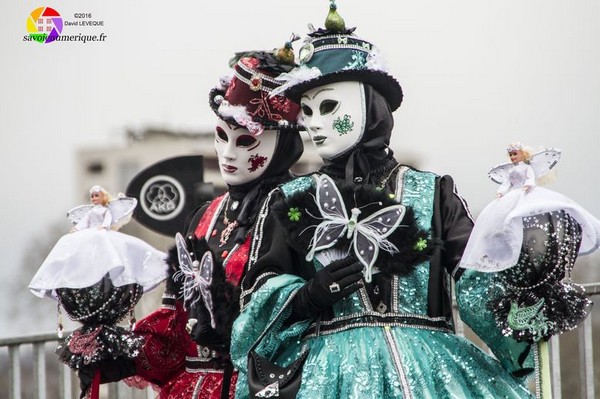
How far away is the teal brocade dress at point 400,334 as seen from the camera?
282cm

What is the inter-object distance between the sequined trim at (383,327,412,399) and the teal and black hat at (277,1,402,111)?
2.20 feet

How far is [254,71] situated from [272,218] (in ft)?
2.21

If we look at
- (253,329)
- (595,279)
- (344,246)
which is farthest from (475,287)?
(595,279)

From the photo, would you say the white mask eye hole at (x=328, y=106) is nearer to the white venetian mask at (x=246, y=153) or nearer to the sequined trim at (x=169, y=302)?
the white venetian mask at (x=246, y=153)

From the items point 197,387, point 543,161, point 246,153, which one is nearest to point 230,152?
point 246,153

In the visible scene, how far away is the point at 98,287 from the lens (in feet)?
12.0

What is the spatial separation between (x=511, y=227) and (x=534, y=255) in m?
0.08

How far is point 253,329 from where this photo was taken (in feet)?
9.85

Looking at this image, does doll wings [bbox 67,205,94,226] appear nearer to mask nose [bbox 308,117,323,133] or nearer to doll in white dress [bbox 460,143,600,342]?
mask nose [bbox 308,117,323,133]

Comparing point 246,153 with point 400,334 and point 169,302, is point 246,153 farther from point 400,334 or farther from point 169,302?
point 400,334

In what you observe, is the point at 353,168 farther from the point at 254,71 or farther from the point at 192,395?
the point at 192,395

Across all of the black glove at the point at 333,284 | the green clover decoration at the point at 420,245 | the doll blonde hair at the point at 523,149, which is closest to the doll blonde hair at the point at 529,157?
the doll blonde hair at the point at 523,149

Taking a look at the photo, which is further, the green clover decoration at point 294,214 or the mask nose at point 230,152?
the mask nose at point 230,152

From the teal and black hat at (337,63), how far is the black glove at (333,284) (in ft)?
1.67
